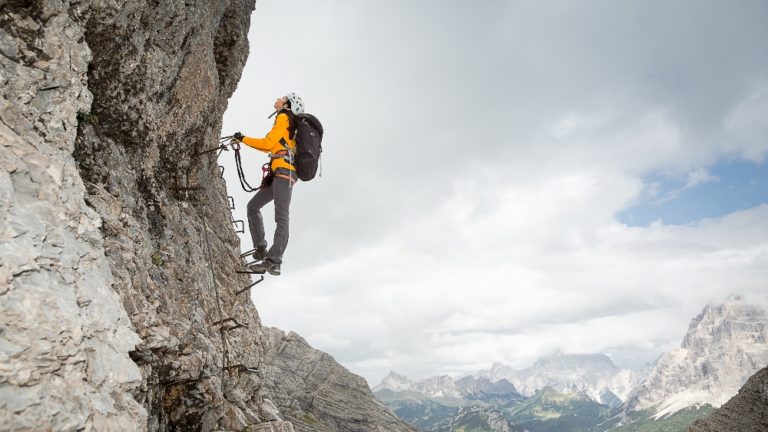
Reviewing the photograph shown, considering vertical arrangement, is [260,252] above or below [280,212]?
below

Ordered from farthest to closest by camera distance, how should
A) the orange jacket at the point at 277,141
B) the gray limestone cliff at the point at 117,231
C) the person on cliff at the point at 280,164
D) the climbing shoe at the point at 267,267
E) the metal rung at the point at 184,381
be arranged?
→ 1. the climbing shoe at the point at 267,267
2. the person on cliff at the point at 280,164
3. the orange jacket at the point at 277,141
4. the metal rung at the point at 184,381
5. the gray limestone cliff at the point at 117,231

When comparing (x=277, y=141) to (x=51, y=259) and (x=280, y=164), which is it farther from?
(x=51, y=259)

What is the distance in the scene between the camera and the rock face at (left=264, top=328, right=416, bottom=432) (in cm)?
10281

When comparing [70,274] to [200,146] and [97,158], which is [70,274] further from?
[200,146]

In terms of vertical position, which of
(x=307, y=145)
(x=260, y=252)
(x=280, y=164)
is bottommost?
(x=260, y=252)

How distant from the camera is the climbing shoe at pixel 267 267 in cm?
1562

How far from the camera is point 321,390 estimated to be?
374 feet

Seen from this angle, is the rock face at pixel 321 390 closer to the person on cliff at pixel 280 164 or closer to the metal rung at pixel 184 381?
the person on cliff at pixel 280 164

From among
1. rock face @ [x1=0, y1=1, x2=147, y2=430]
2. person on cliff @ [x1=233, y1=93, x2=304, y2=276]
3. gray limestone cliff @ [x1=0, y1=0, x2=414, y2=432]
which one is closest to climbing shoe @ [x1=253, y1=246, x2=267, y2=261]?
person on cliff @ [x1=233, y1=93, x2=304, y2=276]

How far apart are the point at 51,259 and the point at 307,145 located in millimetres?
9125

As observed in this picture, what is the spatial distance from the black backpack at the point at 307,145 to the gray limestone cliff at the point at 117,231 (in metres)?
3.77

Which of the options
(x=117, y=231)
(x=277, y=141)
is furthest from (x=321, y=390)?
(x=117, y=231)

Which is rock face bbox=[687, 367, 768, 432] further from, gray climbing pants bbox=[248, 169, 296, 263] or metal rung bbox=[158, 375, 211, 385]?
metal rung bbox=[158, 375, 211, 385]

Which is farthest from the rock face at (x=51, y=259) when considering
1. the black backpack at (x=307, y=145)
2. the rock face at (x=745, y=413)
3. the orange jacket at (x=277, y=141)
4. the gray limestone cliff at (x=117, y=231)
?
the rock face at (x=745, y=413)
